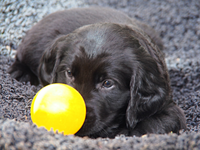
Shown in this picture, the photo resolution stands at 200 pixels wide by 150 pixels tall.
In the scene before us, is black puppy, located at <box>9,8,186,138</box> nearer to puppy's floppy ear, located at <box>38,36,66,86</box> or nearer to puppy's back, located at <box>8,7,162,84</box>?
puppy's floppy ear, located at <box>38,36,66,86</box>

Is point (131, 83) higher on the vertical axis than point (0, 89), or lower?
higher

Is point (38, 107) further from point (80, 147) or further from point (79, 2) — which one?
point (79, 2)

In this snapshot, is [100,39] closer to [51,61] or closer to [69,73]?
[69,73]

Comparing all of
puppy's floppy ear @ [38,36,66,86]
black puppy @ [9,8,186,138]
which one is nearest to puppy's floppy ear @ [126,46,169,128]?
black puppy @ [9,8,186,138]

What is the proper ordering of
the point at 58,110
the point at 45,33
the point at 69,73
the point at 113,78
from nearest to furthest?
the point at 58,110, the point at 113,78, the point at 69,73, the point at 45,33

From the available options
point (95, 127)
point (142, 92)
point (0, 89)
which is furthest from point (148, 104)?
point (0, 89)

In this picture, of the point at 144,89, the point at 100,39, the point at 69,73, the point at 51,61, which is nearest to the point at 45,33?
the point at 51,61

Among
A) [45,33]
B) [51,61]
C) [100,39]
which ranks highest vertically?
[100,39]
